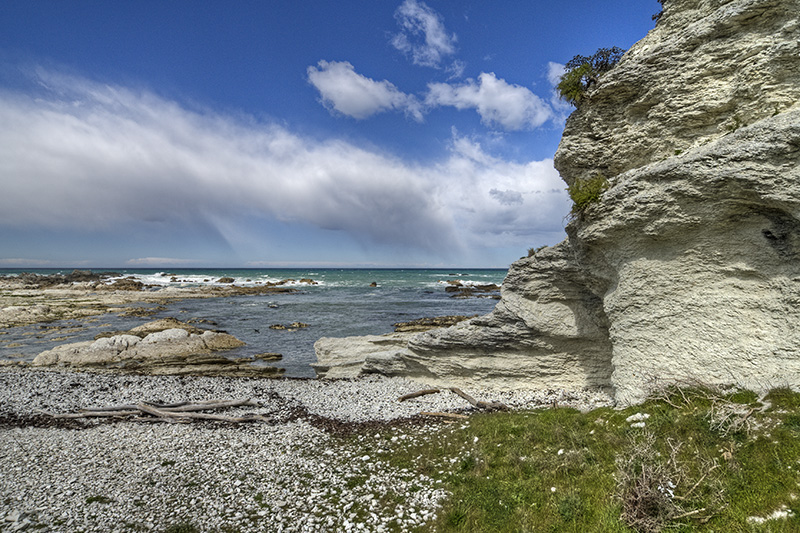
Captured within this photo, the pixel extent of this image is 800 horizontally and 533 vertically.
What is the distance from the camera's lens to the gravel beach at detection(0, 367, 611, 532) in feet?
25.7

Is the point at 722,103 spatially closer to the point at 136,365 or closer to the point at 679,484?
the point at 679,484

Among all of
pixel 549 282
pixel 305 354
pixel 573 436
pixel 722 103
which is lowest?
pixel 305 354

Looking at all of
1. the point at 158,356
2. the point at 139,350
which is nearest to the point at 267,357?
the point at 158,356

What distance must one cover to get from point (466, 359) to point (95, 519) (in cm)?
1300

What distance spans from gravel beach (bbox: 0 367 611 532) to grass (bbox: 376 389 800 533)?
118 centimetres

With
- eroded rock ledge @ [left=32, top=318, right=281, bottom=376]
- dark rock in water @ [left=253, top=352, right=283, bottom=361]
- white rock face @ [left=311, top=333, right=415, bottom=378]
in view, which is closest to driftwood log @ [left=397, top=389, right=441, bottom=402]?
white rock face @ [left=311, top=333, right=415, bottom=378]

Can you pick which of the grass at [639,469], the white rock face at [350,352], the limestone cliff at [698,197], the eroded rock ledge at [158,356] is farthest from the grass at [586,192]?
the eroded rock ledge at [158,356]

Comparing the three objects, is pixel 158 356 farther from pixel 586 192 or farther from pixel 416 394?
pixel 586 192

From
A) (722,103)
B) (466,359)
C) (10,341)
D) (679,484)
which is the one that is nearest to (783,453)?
(679,484)

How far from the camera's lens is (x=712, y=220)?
9367mm

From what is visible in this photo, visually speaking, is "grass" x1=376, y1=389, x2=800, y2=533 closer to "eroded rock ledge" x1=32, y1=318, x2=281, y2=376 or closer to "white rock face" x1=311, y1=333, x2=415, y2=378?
"white rock face" x1=311, y1=333, x2=415, y2=378

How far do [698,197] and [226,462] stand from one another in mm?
13930

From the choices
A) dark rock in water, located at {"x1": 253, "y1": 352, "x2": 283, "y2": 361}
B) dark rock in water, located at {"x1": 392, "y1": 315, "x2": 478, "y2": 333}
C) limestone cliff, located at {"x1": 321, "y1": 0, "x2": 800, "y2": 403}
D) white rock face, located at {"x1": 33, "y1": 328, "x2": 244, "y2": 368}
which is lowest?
dark rock in water, located at {"x1": 253, "y1": 352, "x2": 283, "y2": 361}

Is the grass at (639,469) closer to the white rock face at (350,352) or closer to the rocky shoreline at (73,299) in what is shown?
the white rock face at (350,352)
